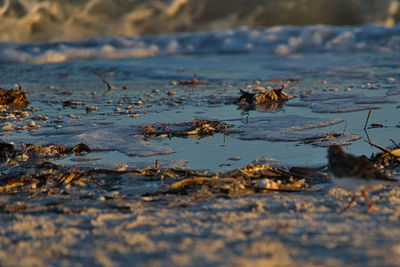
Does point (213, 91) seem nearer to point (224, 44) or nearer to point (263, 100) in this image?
point (263, 100)

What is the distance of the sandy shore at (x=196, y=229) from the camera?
5.24ft

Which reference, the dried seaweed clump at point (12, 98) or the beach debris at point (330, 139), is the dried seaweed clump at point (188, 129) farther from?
the dried seaweed clump at point (12, 98)

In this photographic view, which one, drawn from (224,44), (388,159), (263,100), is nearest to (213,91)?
(263,100)

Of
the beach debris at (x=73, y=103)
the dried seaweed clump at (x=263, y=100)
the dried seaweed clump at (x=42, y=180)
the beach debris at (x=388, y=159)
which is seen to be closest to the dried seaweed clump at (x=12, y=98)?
the beach debris at (x=73, y=103)

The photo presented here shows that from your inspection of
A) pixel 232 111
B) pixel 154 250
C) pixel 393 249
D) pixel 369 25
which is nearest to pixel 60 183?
pixel 154 250

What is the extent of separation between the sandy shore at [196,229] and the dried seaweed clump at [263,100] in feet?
8.52

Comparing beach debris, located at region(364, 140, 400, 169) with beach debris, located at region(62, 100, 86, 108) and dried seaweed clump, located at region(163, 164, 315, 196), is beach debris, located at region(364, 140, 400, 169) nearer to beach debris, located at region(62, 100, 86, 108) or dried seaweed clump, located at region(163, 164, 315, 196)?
dried seaweed clump, located at region(163, 164, 315, 196)

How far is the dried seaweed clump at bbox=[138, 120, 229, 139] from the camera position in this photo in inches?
154

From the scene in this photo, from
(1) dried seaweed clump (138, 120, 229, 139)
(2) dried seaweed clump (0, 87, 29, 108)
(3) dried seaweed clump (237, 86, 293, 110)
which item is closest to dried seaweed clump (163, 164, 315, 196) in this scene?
(1) dried seaweed clump (138, 120, 229, 139)

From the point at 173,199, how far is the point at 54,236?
27.8 inches

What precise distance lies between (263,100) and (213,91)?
0.93 metres

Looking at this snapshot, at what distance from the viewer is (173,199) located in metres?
2.41

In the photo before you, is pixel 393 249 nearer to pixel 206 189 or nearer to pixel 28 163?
pixel 206 189

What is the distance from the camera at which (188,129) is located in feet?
13.3
